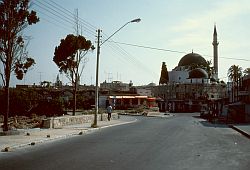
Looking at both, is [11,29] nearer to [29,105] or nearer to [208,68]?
[29,105]

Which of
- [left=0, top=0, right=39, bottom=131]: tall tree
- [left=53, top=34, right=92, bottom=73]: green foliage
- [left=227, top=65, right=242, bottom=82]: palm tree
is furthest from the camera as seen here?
[left=227, top=65, right=242, bottom=82]: palm tree

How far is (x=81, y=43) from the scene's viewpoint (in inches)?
1475

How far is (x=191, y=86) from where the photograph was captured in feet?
333

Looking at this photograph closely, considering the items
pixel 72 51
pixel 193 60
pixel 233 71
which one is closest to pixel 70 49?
pixel 72 51

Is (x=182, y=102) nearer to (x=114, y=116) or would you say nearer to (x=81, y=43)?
(x=114, y=116)

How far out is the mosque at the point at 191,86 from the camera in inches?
3720

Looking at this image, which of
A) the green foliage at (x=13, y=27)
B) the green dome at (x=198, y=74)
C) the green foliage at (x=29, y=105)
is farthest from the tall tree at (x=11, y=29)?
the green dome at (x=198, y=74)

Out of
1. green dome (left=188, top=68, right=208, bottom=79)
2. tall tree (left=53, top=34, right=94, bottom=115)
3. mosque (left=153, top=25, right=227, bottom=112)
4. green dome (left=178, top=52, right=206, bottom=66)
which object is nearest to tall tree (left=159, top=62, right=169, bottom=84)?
mosque (left=153, top=25, right=227, bottom=112)

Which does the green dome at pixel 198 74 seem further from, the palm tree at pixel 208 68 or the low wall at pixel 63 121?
the low wall at pixel 63 121

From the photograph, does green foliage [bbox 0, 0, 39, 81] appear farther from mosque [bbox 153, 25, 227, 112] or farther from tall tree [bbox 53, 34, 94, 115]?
mosque [bbox 153, 25, 227, 112]

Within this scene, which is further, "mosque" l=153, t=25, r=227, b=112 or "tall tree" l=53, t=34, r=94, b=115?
"mosque" l=153, t=25, r=227, b=112

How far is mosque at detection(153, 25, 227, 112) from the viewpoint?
310 feet

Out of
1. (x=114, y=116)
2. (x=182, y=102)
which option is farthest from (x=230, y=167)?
(x=182, y=102)

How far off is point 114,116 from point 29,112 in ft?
42.2
